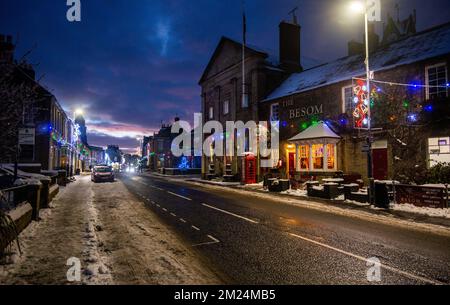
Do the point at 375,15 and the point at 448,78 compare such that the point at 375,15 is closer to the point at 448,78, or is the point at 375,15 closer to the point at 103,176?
the point at 448,78

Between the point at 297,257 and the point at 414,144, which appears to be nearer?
the point at 297,257

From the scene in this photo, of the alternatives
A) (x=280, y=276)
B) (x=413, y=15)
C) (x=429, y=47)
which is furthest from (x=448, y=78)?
(x=413, y=15)

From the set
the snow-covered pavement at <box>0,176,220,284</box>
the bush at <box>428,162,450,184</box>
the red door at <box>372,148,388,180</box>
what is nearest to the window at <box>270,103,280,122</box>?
the red door at <box>372,148,388,180</box>

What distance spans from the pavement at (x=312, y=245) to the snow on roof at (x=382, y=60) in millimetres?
11664

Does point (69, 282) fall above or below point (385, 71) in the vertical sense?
below

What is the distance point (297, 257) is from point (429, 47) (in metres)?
17.8

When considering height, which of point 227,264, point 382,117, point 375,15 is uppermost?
point 375,15

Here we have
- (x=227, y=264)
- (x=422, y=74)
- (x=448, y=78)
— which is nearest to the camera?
(x=227, y=264)

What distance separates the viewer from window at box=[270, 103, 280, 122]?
27.0 metres

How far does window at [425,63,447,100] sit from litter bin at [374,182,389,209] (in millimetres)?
7464

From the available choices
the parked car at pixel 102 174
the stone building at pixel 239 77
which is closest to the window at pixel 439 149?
the stone building at pixel 239 77

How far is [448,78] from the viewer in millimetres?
15969

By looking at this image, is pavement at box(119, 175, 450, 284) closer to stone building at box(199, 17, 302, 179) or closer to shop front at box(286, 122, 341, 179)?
shop front at box(286, 122, 341, 179)

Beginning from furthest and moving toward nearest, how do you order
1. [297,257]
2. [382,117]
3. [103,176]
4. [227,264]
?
[103,176]
[382,117]
[297,257]
[227,264]
